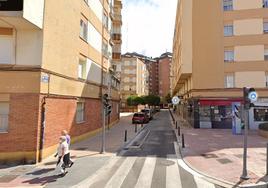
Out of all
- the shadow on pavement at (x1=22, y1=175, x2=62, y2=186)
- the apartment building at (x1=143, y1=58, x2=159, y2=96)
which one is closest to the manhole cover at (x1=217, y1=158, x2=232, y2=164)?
the shadow on pavement at (x1=22, y1=175, x2=62, y2=186)

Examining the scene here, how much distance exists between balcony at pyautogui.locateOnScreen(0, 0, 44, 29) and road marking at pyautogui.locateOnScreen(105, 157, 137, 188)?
7.62 meters

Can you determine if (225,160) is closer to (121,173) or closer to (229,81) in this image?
(121,173)

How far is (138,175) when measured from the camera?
959cm

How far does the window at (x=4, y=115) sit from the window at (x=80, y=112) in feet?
19.8

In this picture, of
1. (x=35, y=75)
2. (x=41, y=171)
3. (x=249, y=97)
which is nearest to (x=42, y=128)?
(x=41, y=171)

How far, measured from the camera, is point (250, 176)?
9.34 m

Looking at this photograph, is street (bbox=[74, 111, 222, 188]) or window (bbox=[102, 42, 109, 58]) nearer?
street (bbox=[74, 111, 222, 188])

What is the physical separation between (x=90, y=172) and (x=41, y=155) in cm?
326

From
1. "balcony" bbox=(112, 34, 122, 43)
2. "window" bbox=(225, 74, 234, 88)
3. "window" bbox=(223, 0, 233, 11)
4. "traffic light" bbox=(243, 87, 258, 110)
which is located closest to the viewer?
"traffic light" bbox=(243, 87, 258, 110)

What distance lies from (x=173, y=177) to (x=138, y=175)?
4.45ft

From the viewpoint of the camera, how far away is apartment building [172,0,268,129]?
2608cm

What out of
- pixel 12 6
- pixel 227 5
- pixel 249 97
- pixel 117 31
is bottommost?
pixel 249 97

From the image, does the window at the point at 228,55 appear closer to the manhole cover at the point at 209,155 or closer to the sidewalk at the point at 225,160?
the sidewalk at the point at 225,160

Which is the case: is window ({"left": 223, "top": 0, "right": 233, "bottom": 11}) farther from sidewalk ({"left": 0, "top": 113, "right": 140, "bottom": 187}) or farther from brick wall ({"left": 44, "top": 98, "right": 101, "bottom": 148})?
sidewalk ({"left": 0, "top": 113, "right": 140, "bottom": 187})
